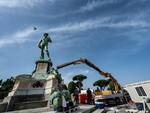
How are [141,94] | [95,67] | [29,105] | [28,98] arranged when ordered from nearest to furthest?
[141,94] < [29,105] < [28,98] < [95,67]

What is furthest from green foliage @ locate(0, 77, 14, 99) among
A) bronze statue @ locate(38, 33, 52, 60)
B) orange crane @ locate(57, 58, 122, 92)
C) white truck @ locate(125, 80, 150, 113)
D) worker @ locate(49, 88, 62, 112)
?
white truck @ locate(125, 80, 150, 113)

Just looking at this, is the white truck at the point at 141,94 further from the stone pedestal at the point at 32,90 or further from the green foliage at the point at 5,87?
the green foliage at the point at 5,87

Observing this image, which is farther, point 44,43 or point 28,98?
point 44,43

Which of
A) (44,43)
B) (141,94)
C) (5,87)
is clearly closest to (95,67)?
(44,43)

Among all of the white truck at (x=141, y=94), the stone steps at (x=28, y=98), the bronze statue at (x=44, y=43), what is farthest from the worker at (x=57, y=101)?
the bronze statue at (x=44, y=43)

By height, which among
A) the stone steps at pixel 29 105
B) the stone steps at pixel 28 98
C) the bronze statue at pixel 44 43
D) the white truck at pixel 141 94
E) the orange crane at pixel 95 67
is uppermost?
the bronze statue at pixel 44 43

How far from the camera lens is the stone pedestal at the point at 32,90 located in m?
20.5

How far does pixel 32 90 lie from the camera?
2300cm

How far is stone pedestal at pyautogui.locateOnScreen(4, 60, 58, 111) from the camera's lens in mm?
20478

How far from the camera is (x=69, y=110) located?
1504 cm

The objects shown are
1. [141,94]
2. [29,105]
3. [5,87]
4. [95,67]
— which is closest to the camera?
[141,94]

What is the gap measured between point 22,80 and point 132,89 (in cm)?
1254

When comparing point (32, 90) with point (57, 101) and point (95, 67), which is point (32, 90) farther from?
point (57, 101)

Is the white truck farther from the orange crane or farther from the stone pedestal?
the orange crane
